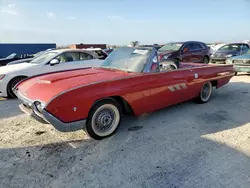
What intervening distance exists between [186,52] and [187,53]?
74 mm

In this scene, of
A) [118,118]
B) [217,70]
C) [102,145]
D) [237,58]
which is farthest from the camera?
[237,58]

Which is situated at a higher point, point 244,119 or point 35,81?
point 35,81

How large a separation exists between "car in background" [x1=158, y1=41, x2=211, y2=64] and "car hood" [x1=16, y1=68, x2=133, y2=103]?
6675 millimetres

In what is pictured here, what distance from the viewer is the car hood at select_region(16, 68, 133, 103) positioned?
123 inches

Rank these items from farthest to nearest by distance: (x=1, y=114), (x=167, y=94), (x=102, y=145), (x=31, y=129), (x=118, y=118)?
1. (x=1, y=114)
2. (x=167, y=94)
3. (x=31, y=129)
4. (x=118, y=118)
5. (x=102, y=145)

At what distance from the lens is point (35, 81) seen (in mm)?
3777

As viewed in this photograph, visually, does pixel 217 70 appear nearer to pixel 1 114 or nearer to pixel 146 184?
pixel 146 184

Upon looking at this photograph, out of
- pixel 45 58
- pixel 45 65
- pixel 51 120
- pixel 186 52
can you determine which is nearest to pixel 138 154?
pixel 51 120

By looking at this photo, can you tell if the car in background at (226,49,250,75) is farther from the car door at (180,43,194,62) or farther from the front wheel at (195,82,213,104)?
the front wheel at (195,82,213,104)

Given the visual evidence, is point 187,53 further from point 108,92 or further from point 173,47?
point 108,92

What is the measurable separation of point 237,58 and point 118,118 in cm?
811

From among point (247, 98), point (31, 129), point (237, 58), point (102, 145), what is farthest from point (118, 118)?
point (237, 58)

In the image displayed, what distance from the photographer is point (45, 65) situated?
22.2 ft

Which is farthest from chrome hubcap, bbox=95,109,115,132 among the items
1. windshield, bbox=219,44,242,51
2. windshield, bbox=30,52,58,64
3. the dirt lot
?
windshield, bbox=219,44,242,51
